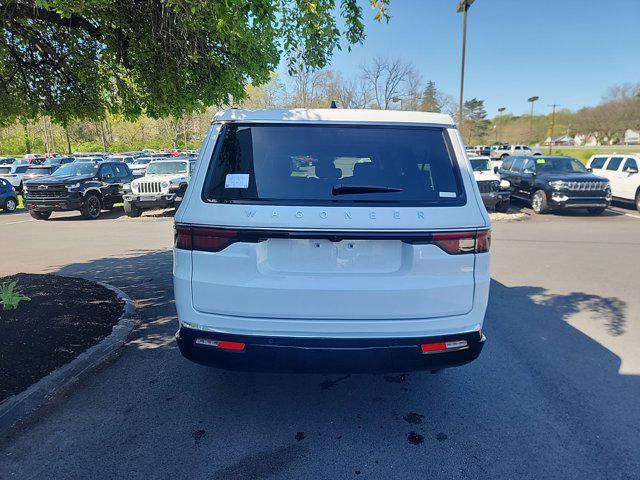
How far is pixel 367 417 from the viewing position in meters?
3.09

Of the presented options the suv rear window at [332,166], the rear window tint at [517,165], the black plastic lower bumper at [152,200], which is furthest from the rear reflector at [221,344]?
the rear window tint at [517,165]

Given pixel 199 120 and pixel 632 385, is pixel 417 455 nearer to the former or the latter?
pixel 632 385

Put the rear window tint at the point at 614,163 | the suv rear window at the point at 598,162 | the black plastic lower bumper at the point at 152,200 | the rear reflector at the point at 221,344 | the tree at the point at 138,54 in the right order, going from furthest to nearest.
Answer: the suv rear window at the point at 598,162
the rear window tint at the point at 614,163
the black plastic lower bumper at the point at 152,200
the tree at the point at 138,54
the rear reflector at the point at 221,344

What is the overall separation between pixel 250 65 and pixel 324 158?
2.82 m

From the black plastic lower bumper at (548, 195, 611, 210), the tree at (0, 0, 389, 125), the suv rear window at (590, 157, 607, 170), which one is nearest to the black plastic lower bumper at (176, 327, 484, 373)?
the tree at (0, 0, 389, 125)

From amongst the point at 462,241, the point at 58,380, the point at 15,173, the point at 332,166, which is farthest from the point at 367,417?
the point at 15,173

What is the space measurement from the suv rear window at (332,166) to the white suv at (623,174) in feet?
52.1

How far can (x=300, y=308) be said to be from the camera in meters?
2.55

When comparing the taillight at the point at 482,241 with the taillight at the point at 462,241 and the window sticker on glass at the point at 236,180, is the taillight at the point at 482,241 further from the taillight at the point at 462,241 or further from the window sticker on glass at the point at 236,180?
the window sticker on glass at the point at 236,180

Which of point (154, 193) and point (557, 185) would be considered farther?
point (154, 193)

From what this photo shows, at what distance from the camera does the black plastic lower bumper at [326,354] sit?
8.43 feet

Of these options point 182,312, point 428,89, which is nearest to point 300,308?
point 182,312

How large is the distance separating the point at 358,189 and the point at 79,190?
1457 centimetres

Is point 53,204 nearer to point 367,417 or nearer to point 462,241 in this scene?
point 367,417
